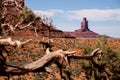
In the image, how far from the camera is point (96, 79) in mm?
24953

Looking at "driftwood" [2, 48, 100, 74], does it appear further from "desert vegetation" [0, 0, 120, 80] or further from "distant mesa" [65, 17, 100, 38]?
"distant mesa" [65, 17, 100, 38]

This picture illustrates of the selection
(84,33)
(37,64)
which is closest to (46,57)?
(37,64)

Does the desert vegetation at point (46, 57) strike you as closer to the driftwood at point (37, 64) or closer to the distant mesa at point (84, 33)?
the driftwood at point (37, 64)

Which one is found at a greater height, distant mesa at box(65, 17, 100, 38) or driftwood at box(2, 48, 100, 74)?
driftwood at box(2, 48, 100, 74)

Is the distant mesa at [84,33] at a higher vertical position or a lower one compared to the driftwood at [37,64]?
lower

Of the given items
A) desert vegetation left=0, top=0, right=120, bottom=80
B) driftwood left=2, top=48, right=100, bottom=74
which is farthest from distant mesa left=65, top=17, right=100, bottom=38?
driftwood left=2, top=48, right=100, bottom=74

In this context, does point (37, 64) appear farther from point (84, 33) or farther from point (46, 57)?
point (84, 33)

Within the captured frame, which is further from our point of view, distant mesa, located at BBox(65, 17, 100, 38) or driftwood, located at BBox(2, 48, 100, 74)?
distant mesa, located at BBox(65, 17, 100, 38)

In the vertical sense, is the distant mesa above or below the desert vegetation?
below

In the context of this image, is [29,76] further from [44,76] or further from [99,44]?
[99,44]

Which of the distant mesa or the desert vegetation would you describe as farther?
the distant mesa

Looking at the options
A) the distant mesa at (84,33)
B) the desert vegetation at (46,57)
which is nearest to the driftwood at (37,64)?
the desert vegetation at (46,57)

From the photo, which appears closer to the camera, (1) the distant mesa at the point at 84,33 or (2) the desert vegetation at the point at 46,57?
(2) the desert vegetation at the point at 46,57

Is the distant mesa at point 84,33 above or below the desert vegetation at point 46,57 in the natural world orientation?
below
